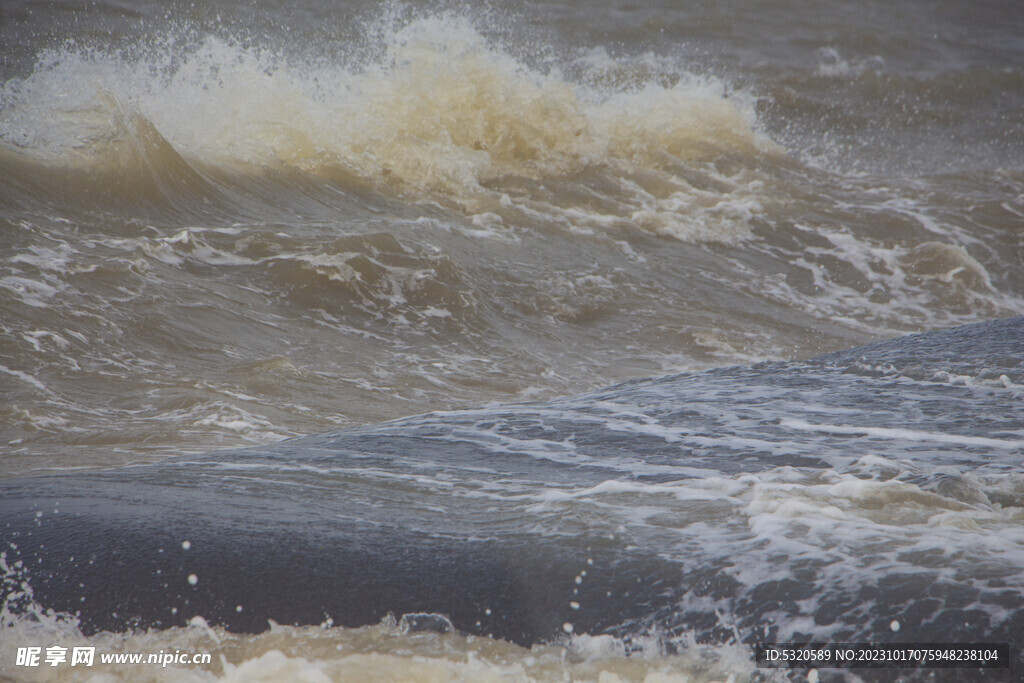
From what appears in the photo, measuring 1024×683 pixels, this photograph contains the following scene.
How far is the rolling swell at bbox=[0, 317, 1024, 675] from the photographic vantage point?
1981 mm

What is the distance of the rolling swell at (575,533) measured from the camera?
1.98 m

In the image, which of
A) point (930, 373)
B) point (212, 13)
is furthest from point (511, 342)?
point (212, 13)

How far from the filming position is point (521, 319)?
22.5ft

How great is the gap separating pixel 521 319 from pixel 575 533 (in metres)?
4.61

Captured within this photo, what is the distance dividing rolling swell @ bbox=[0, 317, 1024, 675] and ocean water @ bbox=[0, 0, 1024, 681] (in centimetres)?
1

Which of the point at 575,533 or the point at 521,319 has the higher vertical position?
the point at 575,533

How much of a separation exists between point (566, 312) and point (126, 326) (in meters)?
3.06

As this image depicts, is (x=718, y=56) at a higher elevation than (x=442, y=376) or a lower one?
higher

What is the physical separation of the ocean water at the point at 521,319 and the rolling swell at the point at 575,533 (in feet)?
0.05

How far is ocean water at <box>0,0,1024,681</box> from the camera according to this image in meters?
2.06

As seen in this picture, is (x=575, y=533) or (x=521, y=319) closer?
(x=575, y=533)

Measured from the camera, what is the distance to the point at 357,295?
21.7ft

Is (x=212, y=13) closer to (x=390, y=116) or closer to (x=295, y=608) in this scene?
(x=390, y=116)

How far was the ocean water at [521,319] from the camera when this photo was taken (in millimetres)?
2057
